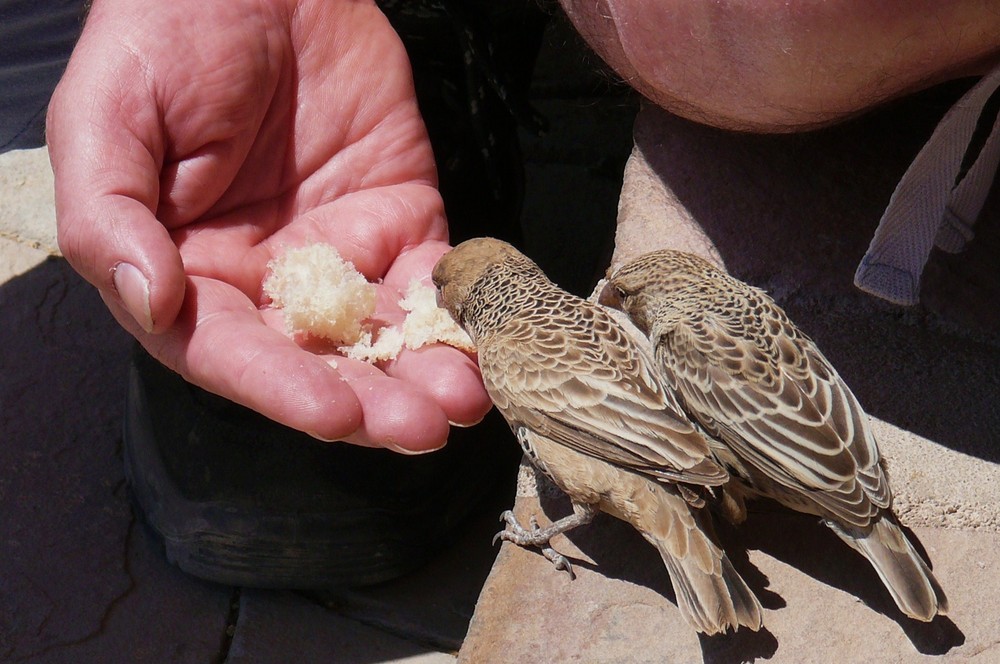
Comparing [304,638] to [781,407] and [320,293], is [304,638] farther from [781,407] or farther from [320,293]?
[781,407]

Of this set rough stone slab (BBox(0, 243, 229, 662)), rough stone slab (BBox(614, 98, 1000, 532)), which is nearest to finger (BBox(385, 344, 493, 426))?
rough stone slab (BBox(614, 98, 1000, 532))

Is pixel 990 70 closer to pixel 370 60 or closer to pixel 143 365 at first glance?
pixel 370 60

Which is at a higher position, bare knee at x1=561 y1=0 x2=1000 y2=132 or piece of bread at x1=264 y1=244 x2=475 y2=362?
bare knee at x1=561 y1=0 x2=1000 y2=132

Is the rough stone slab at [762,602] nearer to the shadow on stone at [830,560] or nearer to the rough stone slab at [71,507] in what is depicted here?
the shadow on stone at [830,560]

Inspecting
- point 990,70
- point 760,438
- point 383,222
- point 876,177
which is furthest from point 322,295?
point 876,177

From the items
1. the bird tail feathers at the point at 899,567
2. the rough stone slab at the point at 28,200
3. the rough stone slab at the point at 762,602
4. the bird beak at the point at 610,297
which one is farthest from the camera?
the rough stone slab at the point at 28,200

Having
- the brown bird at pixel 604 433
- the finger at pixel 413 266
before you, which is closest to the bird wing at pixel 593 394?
the brown bird at pixel 604 433

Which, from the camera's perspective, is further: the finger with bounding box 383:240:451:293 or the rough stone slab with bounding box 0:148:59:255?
the rough stone slab with bounding box 0:148:59:255

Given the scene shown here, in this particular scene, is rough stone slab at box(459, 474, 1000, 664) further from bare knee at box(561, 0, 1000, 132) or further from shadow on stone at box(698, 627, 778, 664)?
bare knee at box(561, 0, 1000, 132)
